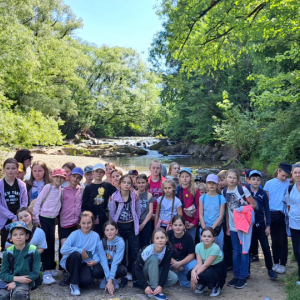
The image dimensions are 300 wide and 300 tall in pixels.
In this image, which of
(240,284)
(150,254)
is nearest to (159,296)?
(150,254)

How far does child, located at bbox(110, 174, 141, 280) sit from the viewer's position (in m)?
4.36

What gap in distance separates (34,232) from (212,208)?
7.98 feet

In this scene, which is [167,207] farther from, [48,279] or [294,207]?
[48,279]

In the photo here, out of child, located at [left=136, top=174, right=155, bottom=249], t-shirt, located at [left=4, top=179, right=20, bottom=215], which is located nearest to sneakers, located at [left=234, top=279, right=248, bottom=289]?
child, located at [left=136, top=174, right=155, bottom=249]

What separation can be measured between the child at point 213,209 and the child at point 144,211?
76cm

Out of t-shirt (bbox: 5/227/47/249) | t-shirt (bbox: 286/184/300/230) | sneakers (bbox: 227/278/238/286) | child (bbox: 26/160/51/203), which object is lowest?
sneakers (bbox: 227/278/238/286)

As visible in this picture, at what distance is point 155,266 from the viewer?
12.5ft

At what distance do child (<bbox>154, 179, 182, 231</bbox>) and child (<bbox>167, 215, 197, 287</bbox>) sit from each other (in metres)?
0.23

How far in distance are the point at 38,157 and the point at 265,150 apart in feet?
38.0

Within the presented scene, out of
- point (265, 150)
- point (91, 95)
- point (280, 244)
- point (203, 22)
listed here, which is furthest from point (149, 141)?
point (280, 244)

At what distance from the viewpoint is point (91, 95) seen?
33.4m

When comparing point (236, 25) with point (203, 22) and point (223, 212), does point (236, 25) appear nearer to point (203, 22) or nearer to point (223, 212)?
point (203, 22)

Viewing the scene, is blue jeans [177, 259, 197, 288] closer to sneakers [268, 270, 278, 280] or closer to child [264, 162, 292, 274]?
sneakers [268, 270, 278, 280]

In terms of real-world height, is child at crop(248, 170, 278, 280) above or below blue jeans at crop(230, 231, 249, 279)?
above
